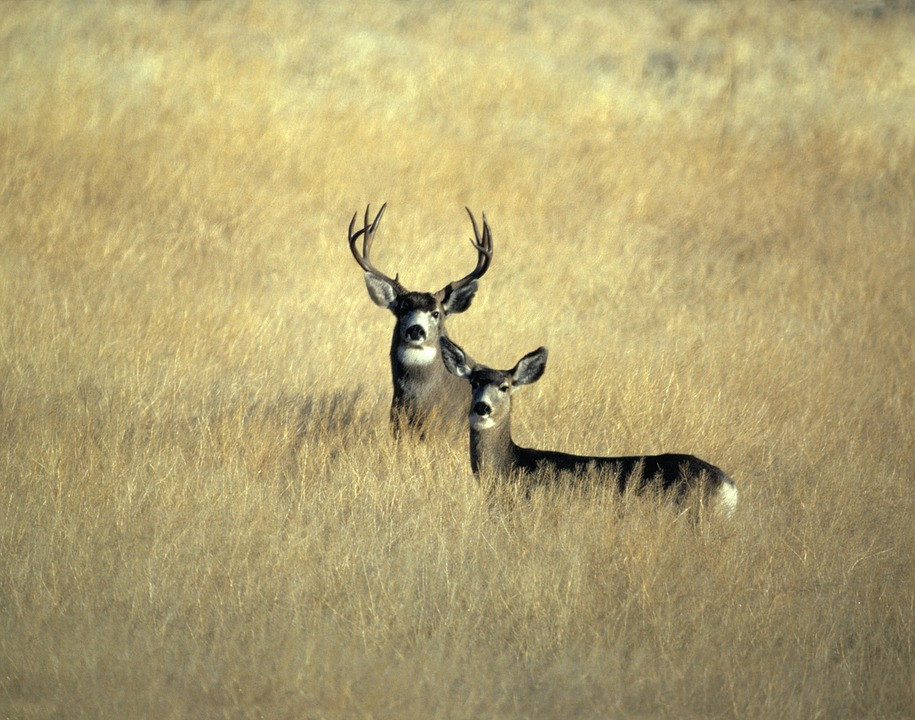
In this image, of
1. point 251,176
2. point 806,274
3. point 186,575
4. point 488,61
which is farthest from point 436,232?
point 186,575

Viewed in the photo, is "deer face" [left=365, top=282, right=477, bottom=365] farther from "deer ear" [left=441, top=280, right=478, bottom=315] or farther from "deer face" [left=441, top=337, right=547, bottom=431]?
"deer face" [left=441, top=337, right=547, bottom=431]

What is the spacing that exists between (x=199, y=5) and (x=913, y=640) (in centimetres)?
1548

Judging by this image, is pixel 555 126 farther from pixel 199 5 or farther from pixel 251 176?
pixel 199 5

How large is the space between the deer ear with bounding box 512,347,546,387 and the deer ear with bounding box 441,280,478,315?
3.71 feet

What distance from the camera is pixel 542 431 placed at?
7480 millimetres

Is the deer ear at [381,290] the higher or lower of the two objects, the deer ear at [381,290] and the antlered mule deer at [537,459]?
the higher

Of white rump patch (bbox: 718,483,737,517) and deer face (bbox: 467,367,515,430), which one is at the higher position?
deer face (bbox: 467,367,515,430)

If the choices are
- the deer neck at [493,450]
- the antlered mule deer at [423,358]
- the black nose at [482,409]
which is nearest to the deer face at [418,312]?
the antlered mule deer at [423,358]

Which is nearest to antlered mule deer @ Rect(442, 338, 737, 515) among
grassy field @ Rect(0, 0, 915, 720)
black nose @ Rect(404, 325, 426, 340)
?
grassy field @ Rect(0, 0, 915, 720)

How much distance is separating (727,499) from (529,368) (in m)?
1.18

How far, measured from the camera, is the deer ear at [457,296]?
7.25m

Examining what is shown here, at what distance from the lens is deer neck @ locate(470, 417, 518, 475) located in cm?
616

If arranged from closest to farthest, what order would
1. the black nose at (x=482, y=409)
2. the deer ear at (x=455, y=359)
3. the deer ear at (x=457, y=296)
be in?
the black nose at (x=482, y=409) < the deer ear at (x=455, y=359) < the deer ear at (x=457, y=296)

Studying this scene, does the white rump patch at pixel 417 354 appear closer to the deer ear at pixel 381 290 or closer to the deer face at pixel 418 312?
the deer face at pixel 418 312
